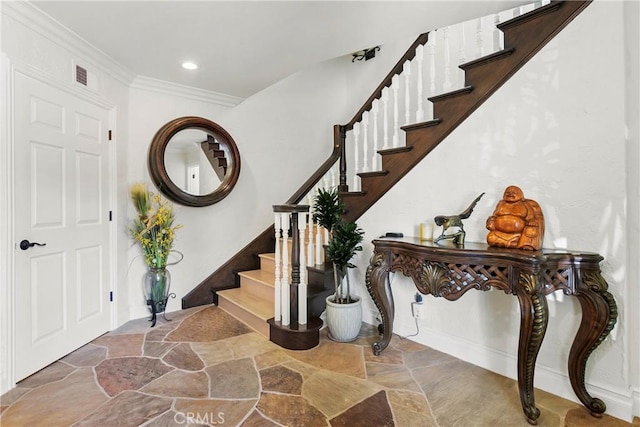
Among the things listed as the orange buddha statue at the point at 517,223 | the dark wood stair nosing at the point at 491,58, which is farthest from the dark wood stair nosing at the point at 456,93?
the orange buddha statue at the point at 517,223

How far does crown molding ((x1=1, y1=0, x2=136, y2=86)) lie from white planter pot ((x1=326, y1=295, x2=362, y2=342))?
2.87 meters

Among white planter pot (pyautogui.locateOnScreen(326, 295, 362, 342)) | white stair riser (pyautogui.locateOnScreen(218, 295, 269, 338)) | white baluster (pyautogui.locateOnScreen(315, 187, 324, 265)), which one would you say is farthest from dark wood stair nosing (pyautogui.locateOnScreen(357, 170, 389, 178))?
white stair riser (pyautogui.locateOnScreen(218, 295, 269, 338))

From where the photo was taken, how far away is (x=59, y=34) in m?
2.20

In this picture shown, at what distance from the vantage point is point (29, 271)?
2088mm

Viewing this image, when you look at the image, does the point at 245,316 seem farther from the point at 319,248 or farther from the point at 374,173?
the point at 374,173

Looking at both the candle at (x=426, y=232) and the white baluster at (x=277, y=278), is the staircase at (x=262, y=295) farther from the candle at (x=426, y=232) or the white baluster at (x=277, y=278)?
the candle at (x=426, y=232)

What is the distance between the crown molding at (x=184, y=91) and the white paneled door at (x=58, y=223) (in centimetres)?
51

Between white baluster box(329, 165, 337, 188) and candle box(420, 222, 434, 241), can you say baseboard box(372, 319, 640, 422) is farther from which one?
white baluster box(329, 165, 337, 188)

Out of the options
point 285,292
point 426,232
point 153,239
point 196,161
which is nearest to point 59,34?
point 196,161

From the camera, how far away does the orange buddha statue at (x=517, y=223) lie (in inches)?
67.6

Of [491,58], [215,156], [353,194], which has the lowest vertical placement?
[353,194]

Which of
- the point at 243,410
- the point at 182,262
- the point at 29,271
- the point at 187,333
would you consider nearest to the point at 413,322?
the point at 243,410

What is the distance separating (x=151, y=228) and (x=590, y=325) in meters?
3.43

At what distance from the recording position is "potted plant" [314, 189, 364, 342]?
2.50 meters
